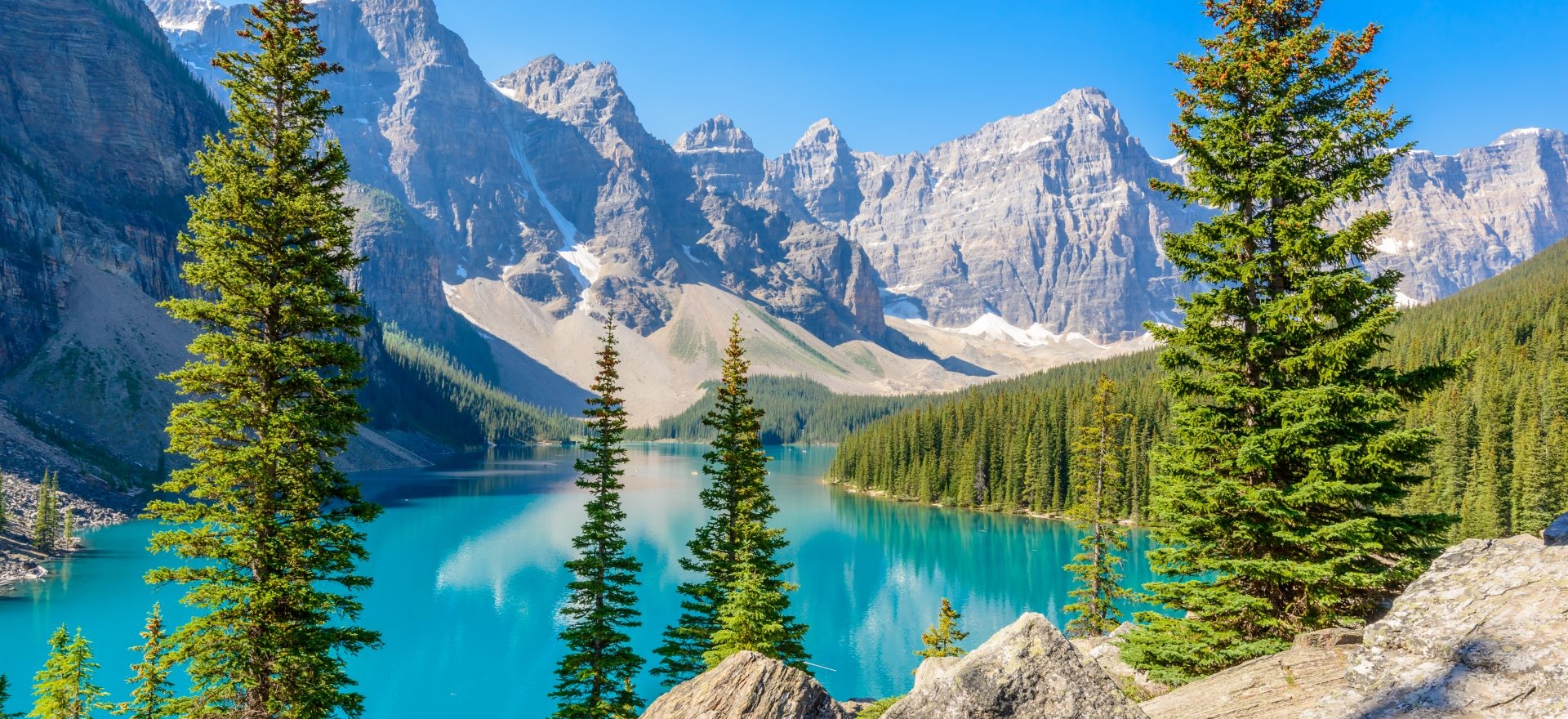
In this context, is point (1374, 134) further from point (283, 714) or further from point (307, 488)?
point (283, 714)

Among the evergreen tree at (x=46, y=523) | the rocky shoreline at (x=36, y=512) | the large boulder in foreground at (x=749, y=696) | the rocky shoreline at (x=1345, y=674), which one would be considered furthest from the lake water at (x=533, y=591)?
the large boulder in foreground at (x=749, y=696)

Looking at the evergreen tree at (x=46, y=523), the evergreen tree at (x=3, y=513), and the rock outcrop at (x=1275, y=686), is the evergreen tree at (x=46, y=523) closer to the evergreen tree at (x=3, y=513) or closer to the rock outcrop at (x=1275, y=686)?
the evergreen tree at (x=3, y=513)

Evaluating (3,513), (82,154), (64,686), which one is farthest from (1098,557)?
(82,154)

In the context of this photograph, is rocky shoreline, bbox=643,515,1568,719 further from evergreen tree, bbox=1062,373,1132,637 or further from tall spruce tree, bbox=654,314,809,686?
evergreen tree, bbox=1062,373,1132,637

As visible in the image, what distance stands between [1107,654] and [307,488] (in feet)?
59.0

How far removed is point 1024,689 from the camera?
21.4 ft

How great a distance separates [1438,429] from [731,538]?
123 ft

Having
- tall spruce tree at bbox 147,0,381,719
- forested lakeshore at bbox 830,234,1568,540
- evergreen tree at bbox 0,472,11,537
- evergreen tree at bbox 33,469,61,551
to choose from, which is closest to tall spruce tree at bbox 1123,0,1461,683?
tall spruce tree at bbox 147,0,381,719

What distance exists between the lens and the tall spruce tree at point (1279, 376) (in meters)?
12.4

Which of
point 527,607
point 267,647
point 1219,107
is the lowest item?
point 527,607

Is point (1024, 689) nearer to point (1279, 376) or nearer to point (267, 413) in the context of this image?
point (1279, 376)

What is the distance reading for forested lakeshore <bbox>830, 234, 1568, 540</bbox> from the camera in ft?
186

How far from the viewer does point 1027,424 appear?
3976 inches

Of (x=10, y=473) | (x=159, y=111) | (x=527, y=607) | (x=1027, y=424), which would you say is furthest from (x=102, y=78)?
(x=1027, y=424)
